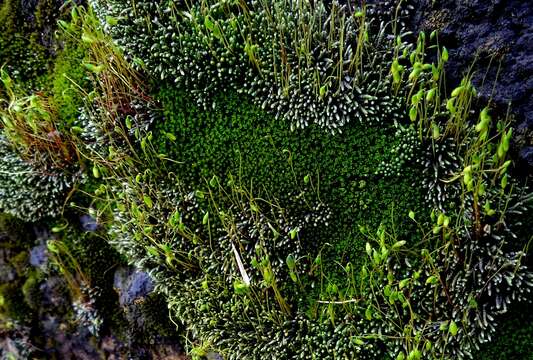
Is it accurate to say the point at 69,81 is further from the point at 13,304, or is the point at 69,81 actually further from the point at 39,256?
the point at 13,304

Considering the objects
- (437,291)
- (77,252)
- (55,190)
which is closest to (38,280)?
(77,252)

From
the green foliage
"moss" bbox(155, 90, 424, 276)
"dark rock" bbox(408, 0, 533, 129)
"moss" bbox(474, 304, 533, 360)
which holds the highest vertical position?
the green foliage

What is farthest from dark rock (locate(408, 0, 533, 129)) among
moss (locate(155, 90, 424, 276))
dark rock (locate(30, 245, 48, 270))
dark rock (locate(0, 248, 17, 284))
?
dark rock (locate(0, 248, 17, 284))

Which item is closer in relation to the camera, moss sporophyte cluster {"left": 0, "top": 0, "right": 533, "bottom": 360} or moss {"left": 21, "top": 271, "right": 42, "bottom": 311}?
moss sporophyte cluster {"left": 0, "top": 0, "right": 533, "bottom": 360}

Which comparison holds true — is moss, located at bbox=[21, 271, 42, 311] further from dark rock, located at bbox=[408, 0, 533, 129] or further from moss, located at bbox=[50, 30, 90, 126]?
dark rock, located at bbox=[408, 0, 533, 129]

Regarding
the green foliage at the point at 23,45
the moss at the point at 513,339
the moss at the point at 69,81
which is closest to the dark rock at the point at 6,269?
the moss at the point at 69,81

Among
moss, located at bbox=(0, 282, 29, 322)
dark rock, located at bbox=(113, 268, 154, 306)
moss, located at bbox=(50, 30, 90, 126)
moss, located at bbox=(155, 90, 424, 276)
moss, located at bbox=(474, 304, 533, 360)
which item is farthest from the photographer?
moss, located at bbox=(0, 282, 29, 322)

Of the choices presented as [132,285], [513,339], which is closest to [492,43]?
[513,339]

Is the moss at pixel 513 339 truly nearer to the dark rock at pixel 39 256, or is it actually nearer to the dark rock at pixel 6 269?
the dark rock at pixel 39 256
